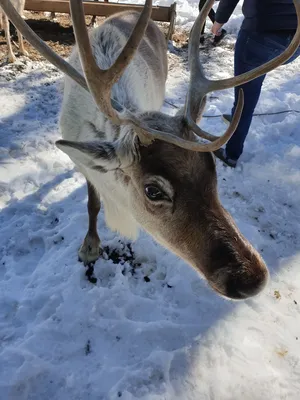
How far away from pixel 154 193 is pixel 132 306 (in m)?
1.15

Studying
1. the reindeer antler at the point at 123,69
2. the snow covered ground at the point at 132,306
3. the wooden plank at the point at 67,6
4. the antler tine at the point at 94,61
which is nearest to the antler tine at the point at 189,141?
the reindeer antler at the point at 123,69

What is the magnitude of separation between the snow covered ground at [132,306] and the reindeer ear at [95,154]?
1.18m

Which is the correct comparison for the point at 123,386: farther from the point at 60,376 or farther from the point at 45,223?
the point at 45,223

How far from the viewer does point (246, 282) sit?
1.96 m

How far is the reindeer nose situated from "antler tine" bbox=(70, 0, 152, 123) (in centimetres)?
109

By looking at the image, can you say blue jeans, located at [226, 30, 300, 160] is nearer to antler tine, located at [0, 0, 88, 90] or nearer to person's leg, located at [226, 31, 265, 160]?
person's leg, located at [226, 31, 265, 160]

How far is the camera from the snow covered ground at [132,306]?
2488mm

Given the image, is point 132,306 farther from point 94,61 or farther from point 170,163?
point 94,61

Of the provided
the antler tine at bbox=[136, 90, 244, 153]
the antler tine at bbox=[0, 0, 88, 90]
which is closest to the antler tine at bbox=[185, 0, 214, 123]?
the antler tine at bbox=[136, 90, 244, 153]

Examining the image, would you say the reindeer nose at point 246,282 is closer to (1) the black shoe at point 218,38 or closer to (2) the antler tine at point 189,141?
(2) the antler tine at point 189,141

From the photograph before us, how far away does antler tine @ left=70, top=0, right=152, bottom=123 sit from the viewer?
1.78 metres

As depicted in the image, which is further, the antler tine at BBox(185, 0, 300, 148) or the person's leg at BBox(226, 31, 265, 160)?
the person's leg at BBox(226, 31, 265, 160)

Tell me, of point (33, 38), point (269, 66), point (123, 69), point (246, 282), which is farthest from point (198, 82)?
point (246, 282)

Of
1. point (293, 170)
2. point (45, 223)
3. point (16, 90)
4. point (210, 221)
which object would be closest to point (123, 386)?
point (210, 221)
